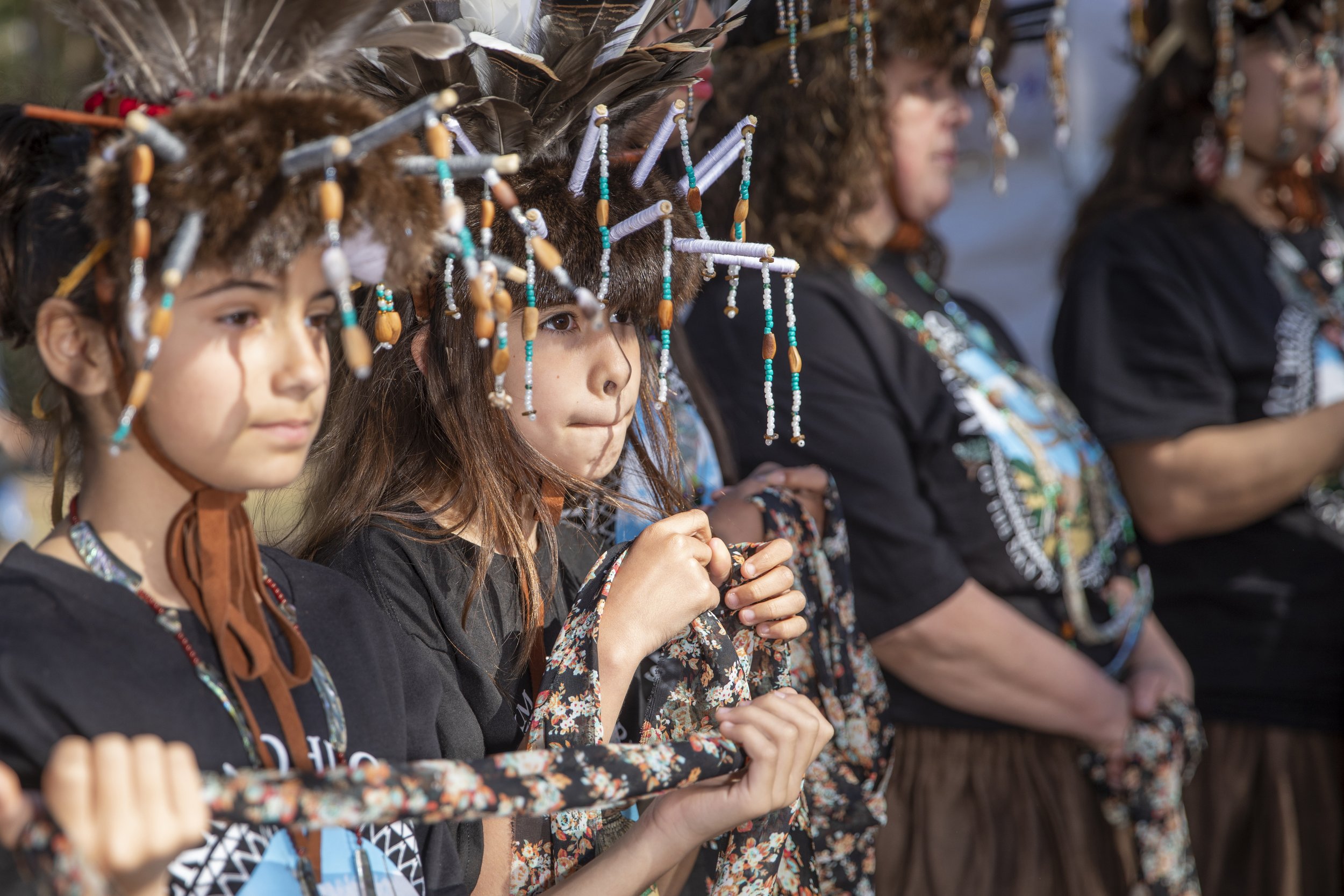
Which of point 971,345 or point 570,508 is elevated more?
point 971,345

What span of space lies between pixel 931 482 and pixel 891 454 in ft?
0.37

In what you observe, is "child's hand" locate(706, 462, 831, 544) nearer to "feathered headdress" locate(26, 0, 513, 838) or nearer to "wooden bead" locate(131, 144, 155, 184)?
"feathered headdress" locate(26, 0, 513, 838)

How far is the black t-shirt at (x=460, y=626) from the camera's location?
4.19 ft

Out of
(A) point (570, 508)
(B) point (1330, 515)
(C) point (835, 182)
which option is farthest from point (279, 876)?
(B) point (1330, 515)

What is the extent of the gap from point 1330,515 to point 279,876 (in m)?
2.07

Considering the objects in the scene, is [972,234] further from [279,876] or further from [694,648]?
[279,876]

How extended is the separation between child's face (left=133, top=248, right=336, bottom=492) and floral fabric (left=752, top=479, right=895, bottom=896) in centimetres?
73

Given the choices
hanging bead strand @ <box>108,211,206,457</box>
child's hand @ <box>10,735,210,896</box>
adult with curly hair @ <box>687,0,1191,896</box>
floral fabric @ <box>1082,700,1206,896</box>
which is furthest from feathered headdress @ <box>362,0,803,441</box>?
floral fabric @ <box>1082,700,1206,896</box>

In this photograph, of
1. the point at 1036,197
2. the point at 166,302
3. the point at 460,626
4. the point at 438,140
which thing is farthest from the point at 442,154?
the point at 1036,197

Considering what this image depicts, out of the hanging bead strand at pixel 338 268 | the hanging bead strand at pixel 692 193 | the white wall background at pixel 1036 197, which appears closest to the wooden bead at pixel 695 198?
the hanging bead strand at pixel 692 193

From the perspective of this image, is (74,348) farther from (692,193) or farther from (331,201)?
(692,193)

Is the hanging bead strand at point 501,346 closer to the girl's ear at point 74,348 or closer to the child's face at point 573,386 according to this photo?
the child's face at point 573,386

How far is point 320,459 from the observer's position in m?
1.47

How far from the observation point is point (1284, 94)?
238cm
